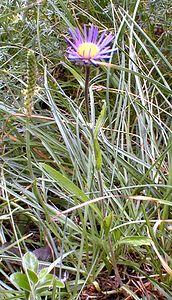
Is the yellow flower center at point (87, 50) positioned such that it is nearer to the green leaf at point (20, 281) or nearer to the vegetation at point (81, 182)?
the vegetation at point (81, 182)

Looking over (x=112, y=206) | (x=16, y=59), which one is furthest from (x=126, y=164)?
(x=16, y=59)

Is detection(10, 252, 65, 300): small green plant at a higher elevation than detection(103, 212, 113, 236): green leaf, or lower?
lower

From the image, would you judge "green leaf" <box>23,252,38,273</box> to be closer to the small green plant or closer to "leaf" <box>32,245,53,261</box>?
the small green plant

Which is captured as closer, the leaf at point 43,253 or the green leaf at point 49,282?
the green leaf at point 49,282

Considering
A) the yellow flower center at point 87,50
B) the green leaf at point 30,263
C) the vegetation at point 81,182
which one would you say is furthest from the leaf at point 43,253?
the yellow flower center at point 87,50

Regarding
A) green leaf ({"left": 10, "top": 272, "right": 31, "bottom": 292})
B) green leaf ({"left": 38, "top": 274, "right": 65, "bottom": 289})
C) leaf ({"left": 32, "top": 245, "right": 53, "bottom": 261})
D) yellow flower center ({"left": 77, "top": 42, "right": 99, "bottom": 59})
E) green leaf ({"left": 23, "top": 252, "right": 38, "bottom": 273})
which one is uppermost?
yellow flower center ({"left": 77, "top": 42, "right": 99, "bottom": 59})

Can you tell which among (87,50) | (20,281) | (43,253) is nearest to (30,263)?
(20,281)

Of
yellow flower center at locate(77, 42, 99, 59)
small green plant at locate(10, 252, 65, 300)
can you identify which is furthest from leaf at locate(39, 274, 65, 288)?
yellow flower center at locate(77, 42, 99, 59)
